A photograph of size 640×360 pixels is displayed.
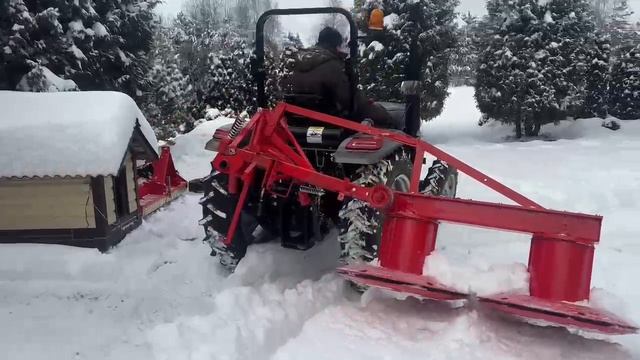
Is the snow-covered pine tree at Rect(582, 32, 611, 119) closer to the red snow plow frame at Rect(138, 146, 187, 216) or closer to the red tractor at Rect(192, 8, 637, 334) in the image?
the red snow plow frame at Rect(138, 146, 187, 216)

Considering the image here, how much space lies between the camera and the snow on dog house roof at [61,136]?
17.2ft

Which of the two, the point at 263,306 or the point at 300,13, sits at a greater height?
the point at 300,13

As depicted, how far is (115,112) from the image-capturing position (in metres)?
5.76

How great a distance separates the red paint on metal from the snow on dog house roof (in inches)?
152

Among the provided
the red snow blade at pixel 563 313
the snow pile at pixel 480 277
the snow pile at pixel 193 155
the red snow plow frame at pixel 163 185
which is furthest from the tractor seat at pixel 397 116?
the snow pile at pixel 193 155

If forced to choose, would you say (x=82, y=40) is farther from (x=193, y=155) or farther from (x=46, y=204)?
(x=46, y=204)

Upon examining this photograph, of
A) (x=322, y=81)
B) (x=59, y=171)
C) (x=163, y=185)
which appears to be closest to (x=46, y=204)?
(x=59, y=171)

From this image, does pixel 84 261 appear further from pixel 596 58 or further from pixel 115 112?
pixel 596 58

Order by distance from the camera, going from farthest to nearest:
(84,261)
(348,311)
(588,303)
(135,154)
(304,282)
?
1. (135,154)
2. (84,261)
3. (304,282)
4. (348,311)
5. (588,303)

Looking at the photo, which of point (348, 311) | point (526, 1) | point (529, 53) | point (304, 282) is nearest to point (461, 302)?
point (348, 311)

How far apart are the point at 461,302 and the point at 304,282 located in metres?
1.16

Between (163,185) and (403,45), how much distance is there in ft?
42.4

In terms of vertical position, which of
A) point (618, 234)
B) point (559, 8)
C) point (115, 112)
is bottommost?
point (618, 234)

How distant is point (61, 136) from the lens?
5.37 metres
